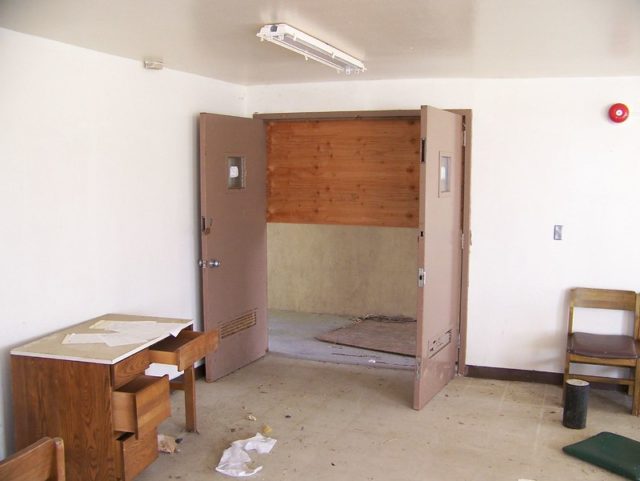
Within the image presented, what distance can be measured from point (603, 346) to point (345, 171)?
87.3 inches

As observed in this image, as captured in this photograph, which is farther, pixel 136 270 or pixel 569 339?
pixel 569 339

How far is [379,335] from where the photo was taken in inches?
228

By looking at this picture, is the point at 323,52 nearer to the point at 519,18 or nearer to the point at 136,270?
the point at 519,18

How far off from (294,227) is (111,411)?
4.15 m

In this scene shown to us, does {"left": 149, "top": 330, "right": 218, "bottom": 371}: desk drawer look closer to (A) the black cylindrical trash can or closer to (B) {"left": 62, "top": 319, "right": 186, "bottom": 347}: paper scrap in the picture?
(B) {"left": 62, "top": 319, "right": 186, "bottom": 347}: paper scrap

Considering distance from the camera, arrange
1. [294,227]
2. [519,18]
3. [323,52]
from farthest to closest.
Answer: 1. [294,227]
2. [323,52]
3. [519,18]

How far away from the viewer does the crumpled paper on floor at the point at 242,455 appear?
10.4ft

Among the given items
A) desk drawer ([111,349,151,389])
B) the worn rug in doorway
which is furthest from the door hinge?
the worn rug in doorway

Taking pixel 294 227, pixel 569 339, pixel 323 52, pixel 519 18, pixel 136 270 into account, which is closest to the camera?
pixel 519 18

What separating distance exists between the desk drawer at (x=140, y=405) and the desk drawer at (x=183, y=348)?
10 centimetres

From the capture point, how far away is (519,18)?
8.66 ft

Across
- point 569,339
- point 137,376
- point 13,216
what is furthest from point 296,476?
point 569,339

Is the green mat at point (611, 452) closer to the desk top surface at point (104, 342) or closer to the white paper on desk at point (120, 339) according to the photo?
the desk top surface at point (104, 342)

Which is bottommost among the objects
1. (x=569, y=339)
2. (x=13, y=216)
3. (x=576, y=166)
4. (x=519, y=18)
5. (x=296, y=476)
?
(x=296, y=476)
